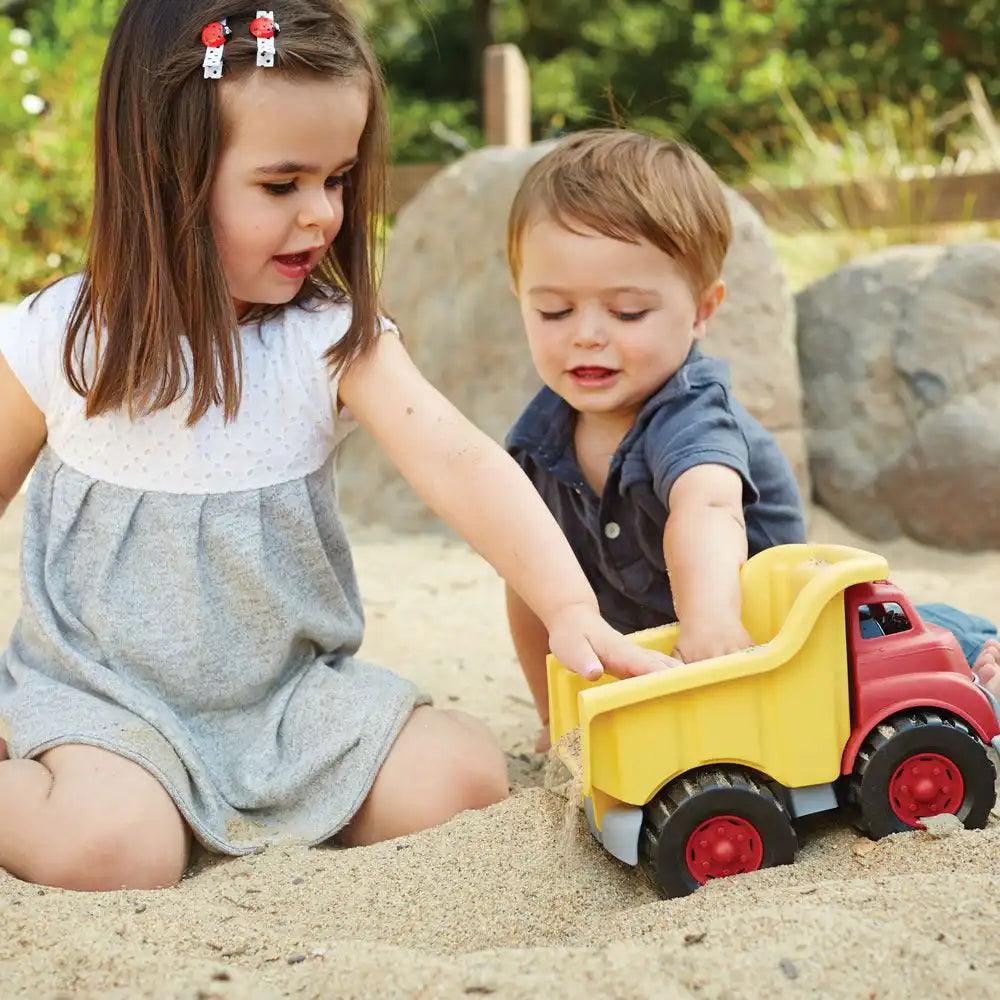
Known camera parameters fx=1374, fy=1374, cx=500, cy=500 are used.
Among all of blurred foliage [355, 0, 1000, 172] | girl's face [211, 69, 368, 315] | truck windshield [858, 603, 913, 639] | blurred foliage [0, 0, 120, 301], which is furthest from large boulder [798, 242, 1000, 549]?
blurred foliage [355, 0, 1000, 172]

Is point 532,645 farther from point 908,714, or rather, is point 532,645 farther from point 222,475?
point 908,714

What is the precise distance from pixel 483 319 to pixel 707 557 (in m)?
2.99

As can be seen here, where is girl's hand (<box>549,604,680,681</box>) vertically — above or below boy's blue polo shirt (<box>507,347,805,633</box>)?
below

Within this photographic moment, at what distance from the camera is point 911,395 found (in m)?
4.59

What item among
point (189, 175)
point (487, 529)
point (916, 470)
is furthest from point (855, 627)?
point (916, 470)

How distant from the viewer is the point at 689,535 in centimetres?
205

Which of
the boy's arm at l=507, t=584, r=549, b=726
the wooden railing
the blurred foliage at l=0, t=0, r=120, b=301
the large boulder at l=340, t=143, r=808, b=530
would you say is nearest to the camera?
the boy's arm at l=507, t=584, r=549, b=726

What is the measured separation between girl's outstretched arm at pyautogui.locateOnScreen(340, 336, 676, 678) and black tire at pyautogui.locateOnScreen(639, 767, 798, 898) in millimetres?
249

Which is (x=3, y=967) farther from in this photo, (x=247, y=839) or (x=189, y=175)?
(x=189, y=175)

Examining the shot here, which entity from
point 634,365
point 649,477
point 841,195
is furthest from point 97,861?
point 841,195

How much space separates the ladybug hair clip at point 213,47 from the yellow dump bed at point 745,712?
1039 millimetres

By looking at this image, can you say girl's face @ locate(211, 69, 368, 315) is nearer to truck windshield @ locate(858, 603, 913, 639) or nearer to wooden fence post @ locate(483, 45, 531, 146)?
truck windshield @ locate(858, 603, 913, 639)

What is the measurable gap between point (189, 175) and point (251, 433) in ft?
1.34

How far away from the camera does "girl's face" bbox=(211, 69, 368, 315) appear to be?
6.55ft
